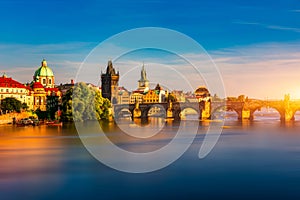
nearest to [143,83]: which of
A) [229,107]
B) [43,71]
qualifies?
[43,71]

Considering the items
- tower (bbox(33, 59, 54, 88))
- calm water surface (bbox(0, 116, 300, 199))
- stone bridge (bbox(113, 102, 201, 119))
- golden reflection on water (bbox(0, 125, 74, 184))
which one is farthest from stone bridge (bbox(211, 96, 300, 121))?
golden reflection on water (bbox(0, 125, 74, 184))

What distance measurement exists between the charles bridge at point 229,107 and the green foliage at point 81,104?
55.5ft

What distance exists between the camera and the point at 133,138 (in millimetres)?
32594

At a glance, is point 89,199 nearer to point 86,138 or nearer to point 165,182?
point 165,182

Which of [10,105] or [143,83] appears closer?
[10,105]

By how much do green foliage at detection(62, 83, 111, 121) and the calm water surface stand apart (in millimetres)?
16445

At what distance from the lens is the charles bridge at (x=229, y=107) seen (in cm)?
5650

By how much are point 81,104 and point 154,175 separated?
26404 mm

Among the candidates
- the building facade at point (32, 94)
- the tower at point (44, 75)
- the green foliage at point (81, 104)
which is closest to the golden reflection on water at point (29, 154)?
the green foliage at point (81, 104)

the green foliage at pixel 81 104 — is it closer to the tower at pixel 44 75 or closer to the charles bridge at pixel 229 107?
the charles bridge at pixel 229 107

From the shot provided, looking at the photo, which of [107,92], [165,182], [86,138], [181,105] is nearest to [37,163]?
[165,182]

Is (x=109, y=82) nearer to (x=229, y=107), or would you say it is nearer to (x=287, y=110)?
(x=229, y=107)

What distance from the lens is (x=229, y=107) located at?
6050cm

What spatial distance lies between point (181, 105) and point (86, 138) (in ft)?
105
